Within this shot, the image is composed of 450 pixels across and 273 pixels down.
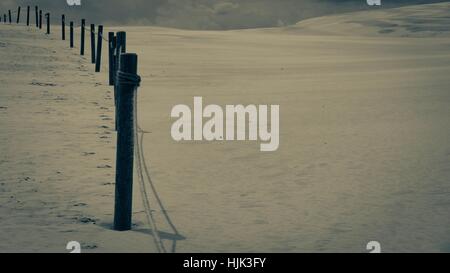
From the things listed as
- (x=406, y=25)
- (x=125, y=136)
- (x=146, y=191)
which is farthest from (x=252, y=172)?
(x=406, y=25)

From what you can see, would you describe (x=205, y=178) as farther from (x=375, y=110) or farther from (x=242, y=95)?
(x=242, y=95)

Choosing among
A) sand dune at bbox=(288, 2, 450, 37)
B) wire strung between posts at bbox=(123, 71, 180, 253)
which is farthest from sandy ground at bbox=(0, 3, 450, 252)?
sand dune at bbox=(288, 2, 450, 37)

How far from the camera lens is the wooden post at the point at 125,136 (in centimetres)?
421

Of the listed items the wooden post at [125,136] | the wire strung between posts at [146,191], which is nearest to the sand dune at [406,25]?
the wire strung between posts at [146,191]

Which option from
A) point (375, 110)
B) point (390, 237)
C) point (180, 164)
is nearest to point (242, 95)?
point (375, 110)

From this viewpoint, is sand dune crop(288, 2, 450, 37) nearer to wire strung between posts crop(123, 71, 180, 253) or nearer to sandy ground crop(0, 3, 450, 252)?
sandy ground crop(0, 3, 450, 252)

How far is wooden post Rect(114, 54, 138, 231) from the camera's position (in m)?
4.21

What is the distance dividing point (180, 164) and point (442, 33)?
151 feet

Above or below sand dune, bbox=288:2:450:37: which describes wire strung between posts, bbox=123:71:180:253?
below

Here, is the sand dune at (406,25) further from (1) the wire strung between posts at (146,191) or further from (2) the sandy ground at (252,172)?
(1) the wire strung between posts at (146,191)

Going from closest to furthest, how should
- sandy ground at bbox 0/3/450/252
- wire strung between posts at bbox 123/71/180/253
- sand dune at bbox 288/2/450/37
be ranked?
wire strung between posts at bbox 123/71/180/253
sandy ground at bbox 0/3/450/252
sand dune at bbox 288/2/450/37

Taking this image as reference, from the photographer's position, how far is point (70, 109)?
10570 mm

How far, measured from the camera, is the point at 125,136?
425 centimetres

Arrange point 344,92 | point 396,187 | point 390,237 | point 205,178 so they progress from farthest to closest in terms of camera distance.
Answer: point 344,92 → point 205,178 → point 396,187 → point 390,237
